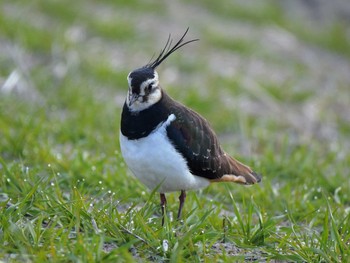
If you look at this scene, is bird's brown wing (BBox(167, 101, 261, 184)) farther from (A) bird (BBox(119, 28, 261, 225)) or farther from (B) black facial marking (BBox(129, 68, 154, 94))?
(B) black facial marking (BBox(129, 68, 154, 94))

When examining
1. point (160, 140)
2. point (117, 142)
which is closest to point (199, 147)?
point (160, 140)

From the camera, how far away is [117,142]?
22.8 ft

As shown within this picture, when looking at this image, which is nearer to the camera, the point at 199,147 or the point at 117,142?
the point at 199,147

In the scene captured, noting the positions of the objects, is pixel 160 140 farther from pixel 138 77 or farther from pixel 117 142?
pixel 117 142

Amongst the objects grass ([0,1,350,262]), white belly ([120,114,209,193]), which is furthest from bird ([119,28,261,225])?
grass ([0,1,350,262])

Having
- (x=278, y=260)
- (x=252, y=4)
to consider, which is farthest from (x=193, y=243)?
(x=252, y=4)

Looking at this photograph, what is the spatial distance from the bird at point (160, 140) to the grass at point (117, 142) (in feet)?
0.68

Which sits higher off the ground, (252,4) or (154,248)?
(252,4)

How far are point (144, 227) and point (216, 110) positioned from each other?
4.54 m

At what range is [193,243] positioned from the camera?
4.33 meters

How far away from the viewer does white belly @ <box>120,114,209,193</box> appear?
4486mm

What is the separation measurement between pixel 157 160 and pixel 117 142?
253 cm

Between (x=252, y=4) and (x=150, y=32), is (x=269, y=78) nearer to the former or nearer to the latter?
(x=150, y=32)

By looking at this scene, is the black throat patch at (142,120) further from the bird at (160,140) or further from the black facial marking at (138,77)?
the black facial marking at (138,77)
